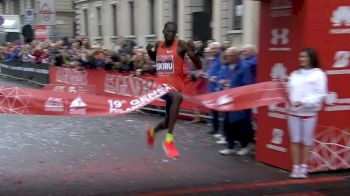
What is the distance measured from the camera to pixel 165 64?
22.9ft

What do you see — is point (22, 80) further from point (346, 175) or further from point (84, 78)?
point (346, 175)

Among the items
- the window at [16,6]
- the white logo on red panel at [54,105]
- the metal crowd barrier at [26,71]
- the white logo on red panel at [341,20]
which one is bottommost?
the metal crowd barrier at [26,71]

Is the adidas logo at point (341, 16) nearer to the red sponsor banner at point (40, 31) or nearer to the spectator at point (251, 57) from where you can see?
the spectator at point (251, 57)

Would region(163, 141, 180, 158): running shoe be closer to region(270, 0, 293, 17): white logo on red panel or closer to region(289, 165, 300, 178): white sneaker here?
region(289, 165, 300, 178): white sneaker

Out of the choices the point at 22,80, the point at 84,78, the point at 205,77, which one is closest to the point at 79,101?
the point at 205,77

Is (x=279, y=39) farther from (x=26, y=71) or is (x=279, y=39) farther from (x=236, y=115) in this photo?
(x=26, y=71)

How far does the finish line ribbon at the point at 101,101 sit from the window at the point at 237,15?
1165 cm

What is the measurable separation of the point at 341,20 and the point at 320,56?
0.56 meters

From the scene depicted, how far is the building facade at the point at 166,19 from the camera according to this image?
17.5 metres

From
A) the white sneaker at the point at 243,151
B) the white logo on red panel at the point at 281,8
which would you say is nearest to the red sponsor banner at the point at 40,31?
the white sneaker at the point at 243,151

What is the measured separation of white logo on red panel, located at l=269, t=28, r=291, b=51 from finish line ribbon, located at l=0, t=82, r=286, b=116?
0.69 meters

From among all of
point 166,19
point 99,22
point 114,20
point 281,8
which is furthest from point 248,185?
point 99,22

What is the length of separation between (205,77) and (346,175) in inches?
196

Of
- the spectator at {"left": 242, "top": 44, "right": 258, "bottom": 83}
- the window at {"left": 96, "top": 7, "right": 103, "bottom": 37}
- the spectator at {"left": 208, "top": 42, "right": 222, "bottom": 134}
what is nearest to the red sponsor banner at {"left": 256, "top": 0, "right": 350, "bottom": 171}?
the spectator at {"left": 242, "top": 44, "right": 258, "bottom": 83}
